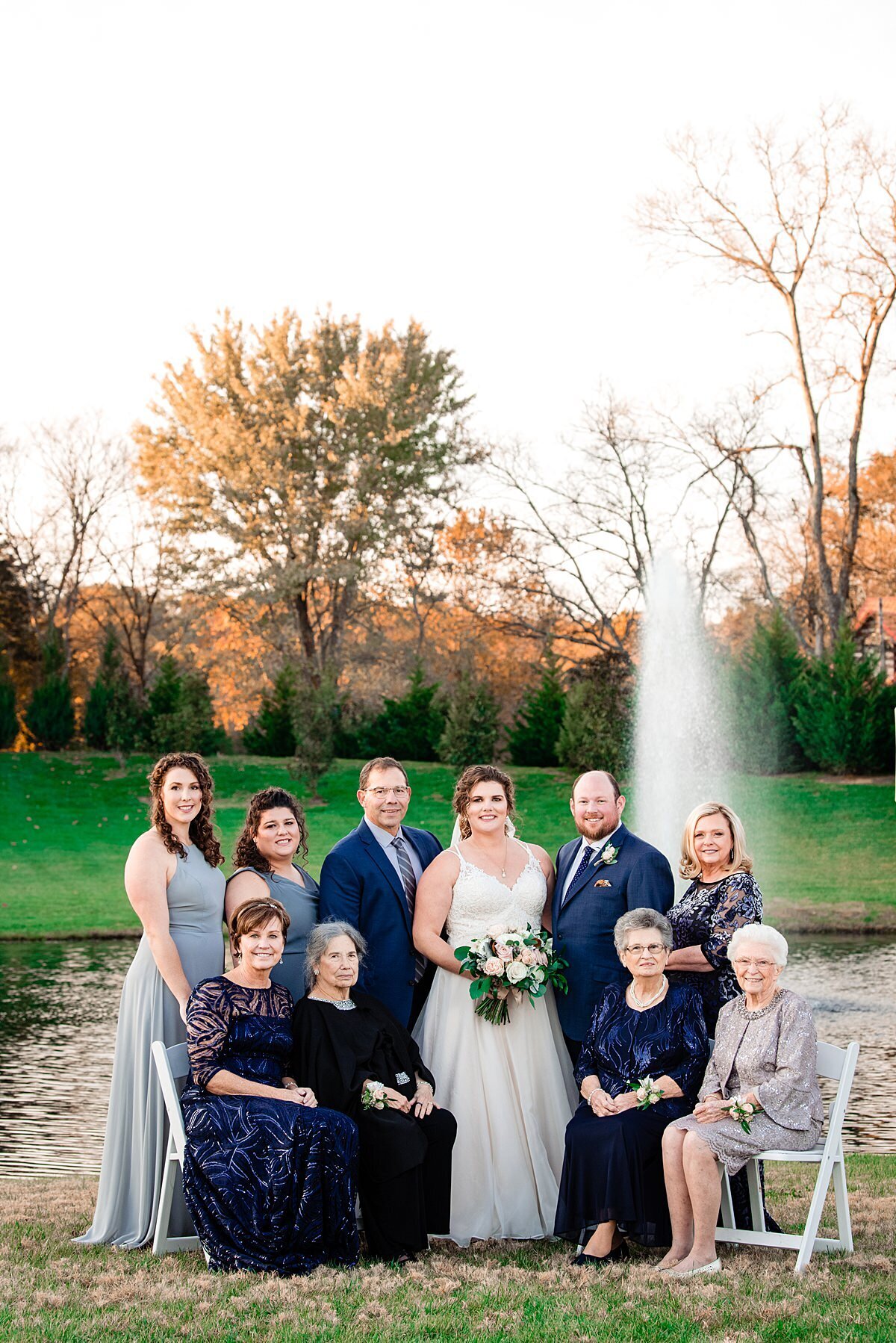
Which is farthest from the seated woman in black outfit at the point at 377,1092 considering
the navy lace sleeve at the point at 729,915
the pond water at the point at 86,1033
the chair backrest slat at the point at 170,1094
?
the pond water at the point at 86,1033

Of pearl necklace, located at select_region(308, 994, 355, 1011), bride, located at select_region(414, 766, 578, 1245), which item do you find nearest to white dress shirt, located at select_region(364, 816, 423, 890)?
bride, located at select_region(414, 766, 578, 1245)

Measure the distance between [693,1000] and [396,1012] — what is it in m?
1.29

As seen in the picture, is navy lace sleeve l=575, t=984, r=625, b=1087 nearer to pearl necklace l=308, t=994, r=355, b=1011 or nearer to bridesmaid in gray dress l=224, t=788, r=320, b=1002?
pearl necklace l=308, t=994, r=355, b=1011

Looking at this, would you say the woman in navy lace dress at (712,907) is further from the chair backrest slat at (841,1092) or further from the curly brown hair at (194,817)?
the curly brown hair at (194,817)

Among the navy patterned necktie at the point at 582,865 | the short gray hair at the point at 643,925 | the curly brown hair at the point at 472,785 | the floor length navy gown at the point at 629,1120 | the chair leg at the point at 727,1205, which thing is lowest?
the chair leg at the point at 727,1205

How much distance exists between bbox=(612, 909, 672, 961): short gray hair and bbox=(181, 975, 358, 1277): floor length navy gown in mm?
1279

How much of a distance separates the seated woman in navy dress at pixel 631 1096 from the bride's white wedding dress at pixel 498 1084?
0.29 meters

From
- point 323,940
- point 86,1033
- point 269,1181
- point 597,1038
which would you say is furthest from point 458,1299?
point 86,1033

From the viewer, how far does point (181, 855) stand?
569cm

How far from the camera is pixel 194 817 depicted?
574 cm

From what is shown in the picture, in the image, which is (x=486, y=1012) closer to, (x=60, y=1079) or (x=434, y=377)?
(x=60, y=1079)

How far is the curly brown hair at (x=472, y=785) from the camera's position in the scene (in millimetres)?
5812

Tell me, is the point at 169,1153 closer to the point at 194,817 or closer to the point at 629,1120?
the point at 194,817

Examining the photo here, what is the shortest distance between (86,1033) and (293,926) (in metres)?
7.38
